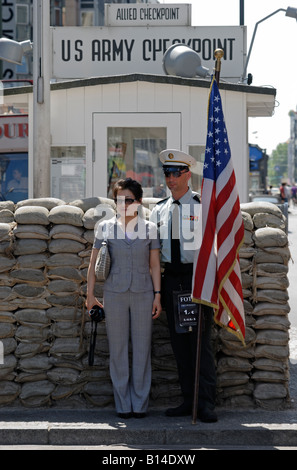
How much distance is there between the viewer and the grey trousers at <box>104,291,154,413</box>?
23.1 ft

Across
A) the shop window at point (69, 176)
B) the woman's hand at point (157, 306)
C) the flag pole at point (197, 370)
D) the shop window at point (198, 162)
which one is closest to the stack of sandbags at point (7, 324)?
the woman's hand at point (157, 306)

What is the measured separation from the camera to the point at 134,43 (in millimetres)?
14867

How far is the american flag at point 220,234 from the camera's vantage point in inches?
272

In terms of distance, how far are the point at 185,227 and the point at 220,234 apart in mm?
287

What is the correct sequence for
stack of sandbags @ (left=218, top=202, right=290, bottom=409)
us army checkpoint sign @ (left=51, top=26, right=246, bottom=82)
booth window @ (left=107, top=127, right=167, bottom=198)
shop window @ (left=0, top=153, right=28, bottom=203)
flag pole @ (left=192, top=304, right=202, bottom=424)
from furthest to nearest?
us army checkpoint sign @ (left=51, top=26, right=246, bottom=82)
shop window @ (left=0, top=153, right=28, bottom=203)
booth window @ (left=107, top=127, right=167, bottom=198)
stack of sandbags @ (left=218, top=202, right=290, bottom=409)
flag pole @ (left=192, top=304, right=202, bottom=424)

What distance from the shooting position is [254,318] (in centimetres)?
745

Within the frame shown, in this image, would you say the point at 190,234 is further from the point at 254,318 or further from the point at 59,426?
the point at 59,426

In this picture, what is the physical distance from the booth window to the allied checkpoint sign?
2.77 m

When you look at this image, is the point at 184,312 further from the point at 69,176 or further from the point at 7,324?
the point at 69,176

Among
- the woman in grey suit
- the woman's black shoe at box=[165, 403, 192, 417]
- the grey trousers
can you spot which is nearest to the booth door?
the woman in grey suit

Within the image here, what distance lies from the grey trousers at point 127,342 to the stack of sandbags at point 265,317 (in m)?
0.71

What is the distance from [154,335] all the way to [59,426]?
4.02 ft

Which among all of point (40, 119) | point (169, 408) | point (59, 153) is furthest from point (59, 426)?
point (59, 153)

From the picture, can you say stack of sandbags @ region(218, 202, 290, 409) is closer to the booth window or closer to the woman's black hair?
the woman's black hair
